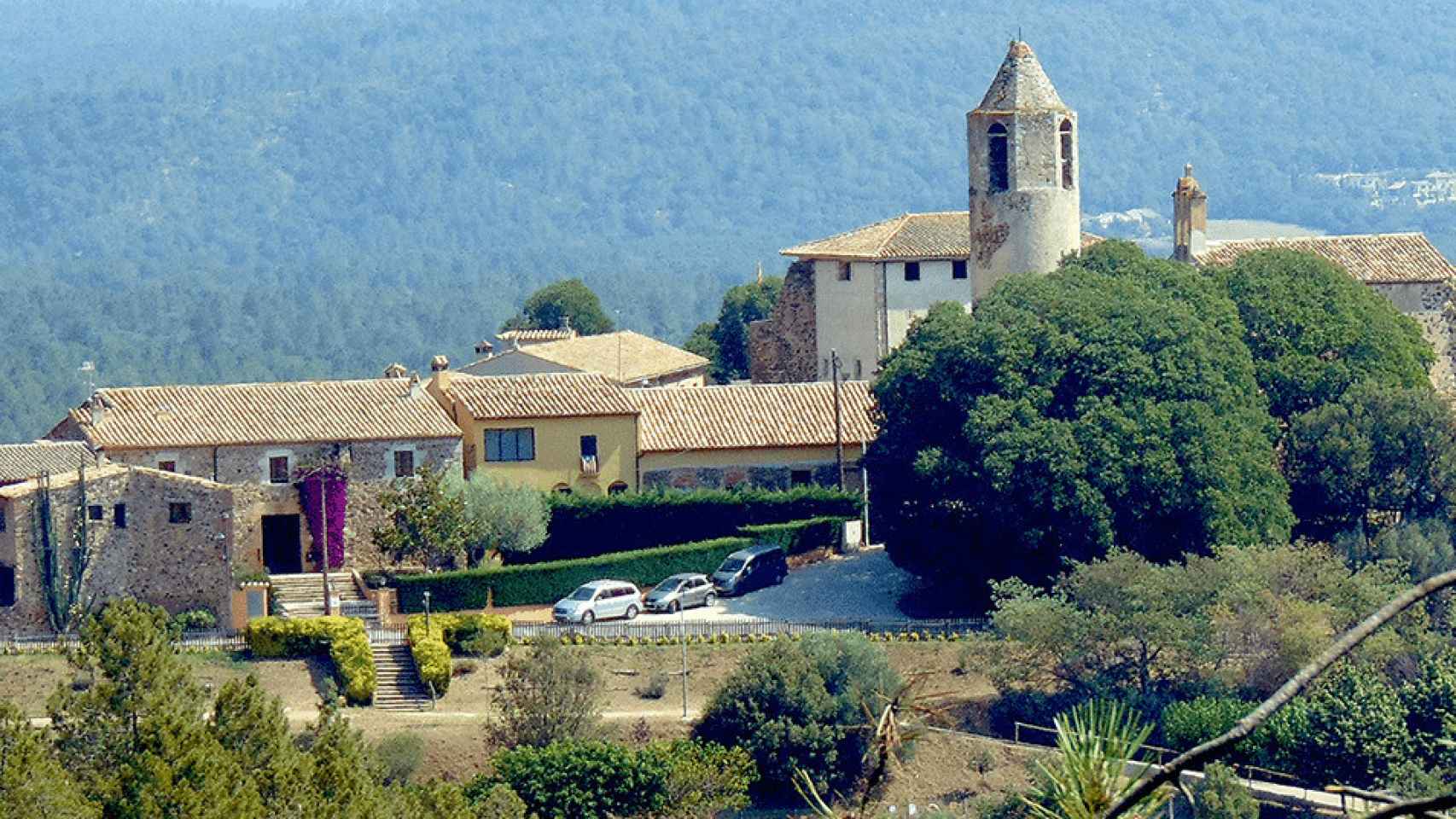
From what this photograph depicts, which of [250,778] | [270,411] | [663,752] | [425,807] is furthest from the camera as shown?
[270,411]

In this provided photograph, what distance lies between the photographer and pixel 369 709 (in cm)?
4959

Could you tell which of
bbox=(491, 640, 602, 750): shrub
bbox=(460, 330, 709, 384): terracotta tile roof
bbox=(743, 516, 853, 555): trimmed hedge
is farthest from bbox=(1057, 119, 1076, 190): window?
bbox=(491, 640, 602, 750): shrub

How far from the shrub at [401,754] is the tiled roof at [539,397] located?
35.6ft

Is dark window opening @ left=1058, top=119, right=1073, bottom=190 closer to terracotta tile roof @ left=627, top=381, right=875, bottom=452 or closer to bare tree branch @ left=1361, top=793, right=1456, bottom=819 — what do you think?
terracotta tile roof @ left=627, top=381, right=875, bottom=452

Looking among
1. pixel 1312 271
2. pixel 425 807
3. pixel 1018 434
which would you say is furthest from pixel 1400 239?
pixel 425 807

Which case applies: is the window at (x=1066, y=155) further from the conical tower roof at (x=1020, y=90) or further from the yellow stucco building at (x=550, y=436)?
the yellow stucco building at (x=550, y=436)

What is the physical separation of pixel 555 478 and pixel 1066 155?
12541mm

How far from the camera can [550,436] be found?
58.0 m

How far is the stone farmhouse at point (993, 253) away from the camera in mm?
61750

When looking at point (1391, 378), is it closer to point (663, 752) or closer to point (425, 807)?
point (663, 752)

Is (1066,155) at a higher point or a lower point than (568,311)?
higher

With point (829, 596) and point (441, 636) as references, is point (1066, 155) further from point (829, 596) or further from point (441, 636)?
point (441, 636)

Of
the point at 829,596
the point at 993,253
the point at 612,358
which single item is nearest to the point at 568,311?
the point at 612,358

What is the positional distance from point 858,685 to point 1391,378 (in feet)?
46.3
